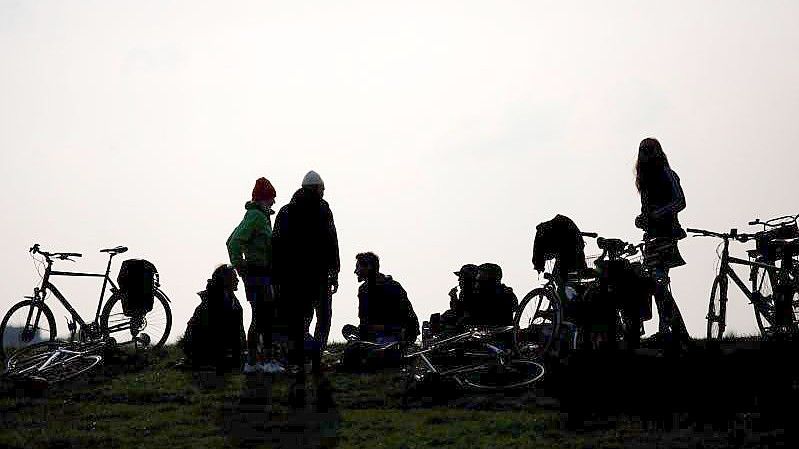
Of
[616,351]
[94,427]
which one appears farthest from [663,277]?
[94,427]

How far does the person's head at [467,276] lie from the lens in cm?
1923

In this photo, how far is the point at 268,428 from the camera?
14445mm


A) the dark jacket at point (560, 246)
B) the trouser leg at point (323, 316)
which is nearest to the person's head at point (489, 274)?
the dark jacket at point (560, 246)

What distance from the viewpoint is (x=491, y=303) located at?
19109 mm

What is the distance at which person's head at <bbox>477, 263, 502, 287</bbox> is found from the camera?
19094 millimetres

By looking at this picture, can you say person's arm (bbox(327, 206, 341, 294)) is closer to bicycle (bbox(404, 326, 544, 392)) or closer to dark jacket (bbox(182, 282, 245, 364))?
bicycle (bbox(404, 326, 544, 392))

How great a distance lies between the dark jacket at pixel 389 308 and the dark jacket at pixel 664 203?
11.1 ft

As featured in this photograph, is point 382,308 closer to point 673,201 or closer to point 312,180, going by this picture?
point 312,180

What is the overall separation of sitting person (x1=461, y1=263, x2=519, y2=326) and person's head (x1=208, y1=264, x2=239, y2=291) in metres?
3.15

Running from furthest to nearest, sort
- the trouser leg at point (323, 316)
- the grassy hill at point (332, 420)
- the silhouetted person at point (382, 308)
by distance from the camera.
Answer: the silhouetted person at point (382, 308), the trouser leg at point (323, 316), the grassy hill at point (332, 420)

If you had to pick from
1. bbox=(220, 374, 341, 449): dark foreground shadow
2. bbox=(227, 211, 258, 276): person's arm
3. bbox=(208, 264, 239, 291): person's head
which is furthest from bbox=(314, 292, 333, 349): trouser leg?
→ bbox=(208, 264, 239, 291): person's head

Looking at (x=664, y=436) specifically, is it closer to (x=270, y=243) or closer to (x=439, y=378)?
(x=439, y=378)

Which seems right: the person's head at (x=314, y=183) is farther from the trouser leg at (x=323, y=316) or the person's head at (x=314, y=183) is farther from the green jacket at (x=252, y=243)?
the green jacket at (x=252, y=243)

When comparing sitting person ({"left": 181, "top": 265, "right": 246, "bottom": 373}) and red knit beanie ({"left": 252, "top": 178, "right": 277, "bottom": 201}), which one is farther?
sitting person ({"left": 181, "top": 265, "right": 246, "bottom": 373})
